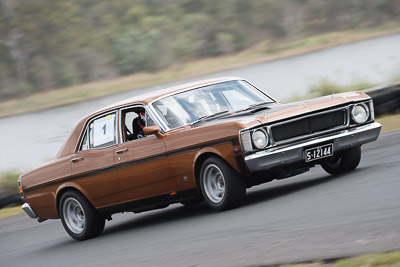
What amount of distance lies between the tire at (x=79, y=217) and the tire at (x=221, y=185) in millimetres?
1918

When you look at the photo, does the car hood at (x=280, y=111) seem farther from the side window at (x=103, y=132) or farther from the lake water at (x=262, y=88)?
the lake water at (x=262, y=88)

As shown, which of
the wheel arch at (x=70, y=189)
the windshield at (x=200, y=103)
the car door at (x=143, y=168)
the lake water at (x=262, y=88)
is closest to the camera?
the car door at (x=143, y=168)

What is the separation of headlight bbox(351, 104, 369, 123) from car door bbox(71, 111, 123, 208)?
2.90 meters

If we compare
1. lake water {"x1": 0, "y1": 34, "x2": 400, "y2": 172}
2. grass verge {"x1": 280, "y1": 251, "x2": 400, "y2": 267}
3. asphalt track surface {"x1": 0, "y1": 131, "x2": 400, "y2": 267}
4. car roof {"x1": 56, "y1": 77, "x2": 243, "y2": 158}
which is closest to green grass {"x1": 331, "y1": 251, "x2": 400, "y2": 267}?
grass verge {"x1": 280, "y1": 251, "x2": 400, "y2": 267}

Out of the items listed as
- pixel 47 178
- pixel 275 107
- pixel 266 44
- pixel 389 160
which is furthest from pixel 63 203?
pixel 266 44

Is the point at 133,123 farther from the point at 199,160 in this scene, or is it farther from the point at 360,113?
the point at 360,113

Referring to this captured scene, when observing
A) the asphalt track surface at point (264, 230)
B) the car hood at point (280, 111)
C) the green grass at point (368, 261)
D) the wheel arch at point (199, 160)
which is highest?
the car hood at point (280, 111)

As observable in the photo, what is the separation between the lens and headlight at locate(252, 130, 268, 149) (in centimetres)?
788

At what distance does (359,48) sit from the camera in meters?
45.8

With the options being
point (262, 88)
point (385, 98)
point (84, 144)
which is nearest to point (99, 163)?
point (84, 144)

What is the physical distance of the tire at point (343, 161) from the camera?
9.07 meters

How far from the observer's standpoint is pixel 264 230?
682 centimetres

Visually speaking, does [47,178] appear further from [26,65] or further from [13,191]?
[26,65]

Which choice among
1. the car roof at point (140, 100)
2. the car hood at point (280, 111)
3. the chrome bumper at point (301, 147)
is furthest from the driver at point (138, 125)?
the chrome bumper at point (301, 147)
